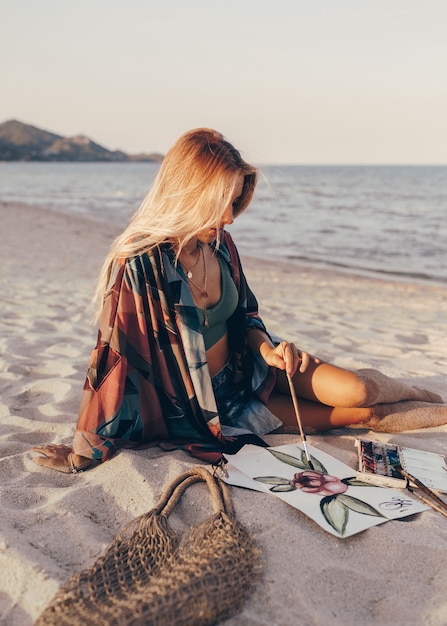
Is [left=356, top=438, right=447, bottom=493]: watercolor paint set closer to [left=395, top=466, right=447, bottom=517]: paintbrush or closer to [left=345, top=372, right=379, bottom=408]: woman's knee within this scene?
[left=395, top=466, right=447, bottom=517]: paintbrush

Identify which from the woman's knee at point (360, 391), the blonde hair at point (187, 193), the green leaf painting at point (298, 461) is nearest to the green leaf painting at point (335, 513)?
the green leaf painting at point (298, 461)

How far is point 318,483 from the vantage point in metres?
2.35

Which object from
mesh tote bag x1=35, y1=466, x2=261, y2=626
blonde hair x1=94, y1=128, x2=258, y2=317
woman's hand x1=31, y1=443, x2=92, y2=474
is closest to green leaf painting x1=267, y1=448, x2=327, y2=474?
mesh tote bag x1=35, y1=466, x2=261, y2=626

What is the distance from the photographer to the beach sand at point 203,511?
172 centimetres

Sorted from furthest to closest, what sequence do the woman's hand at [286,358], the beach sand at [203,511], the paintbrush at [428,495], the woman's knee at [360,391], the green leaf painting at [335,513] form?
the woman's knee at [360,391]
the woman's hand at [286,358]
the paintbrush at [428,495]
the green leaf painting at [335,513]
the beach sand at [203,511]


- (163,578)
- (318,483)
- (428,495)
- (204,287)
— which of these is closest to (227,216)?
(204,287)

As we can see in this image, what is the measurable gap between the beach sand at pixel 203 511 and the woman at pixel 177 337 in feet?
0.48

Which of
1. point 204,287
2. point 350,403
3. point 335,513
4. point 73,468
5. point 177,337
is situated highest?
point 204,287

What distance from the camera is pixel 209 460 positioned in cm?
250

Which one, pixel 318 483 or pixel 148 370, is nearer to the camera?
pixel 318 483

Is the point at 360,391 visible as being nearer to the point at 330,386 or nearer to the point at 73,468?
the point at 330,386

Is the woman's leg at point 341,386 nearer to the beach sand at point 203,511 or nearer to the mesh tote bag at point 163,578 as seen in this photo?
the beach sand at point 203,511

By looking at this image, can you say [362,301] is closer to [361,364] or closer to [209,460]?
[361,364]

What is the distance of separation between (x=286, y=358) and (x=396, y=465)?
648mm
